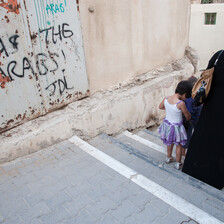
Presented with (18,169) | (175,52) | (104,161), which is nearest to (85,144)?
(104,161)

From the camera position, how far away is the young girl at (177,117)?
3.25 m

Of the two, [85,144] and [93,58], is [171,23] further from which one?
[85,144]

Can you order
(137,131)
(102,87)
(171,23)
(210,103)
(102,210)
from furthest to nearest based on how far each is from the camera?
(171,23) < (137,131) < (102,87) < (210,103) < (102,210)

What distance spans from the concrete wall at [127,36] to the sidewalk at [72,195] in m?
1.56

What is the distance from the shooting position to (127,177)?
279cm

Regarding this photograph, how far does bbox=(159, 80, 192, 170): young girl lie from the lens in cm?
325

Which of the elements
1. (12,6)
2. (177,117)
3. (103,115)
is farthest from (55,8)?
(177,117)

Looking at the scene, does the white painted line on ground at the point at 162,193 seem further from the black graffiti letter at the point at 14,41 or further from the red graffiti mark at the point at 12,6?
the red graffiti mark at the point at 12,6

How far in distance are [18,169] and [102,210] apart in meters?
1.35

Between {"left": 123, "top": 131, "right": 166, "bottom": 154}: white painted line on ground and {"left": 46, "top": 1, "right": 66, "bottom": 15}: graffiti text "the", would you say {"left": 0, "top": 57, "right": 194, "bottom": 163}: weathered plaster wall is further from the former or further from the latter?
{"left": 46, "top": 1, "right": 66, "bottom": 15}: graffiti text "the"

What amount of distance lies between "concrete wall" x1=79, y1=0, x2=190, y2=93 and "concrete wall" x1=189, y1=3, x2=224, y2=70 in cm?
910

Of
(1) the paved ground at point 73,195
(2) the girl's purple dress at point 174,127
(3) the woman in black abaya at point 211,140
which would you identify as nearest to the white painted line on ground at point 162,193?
(1) the paved ground at point 73,195

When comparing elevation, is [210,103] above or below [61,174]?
above

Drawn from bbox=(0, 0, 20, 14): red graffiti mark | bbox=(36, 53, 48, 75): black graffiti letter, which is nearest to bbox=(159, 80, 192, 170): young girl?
bbox=(36, 53, 48, 75): black graffiti letter
